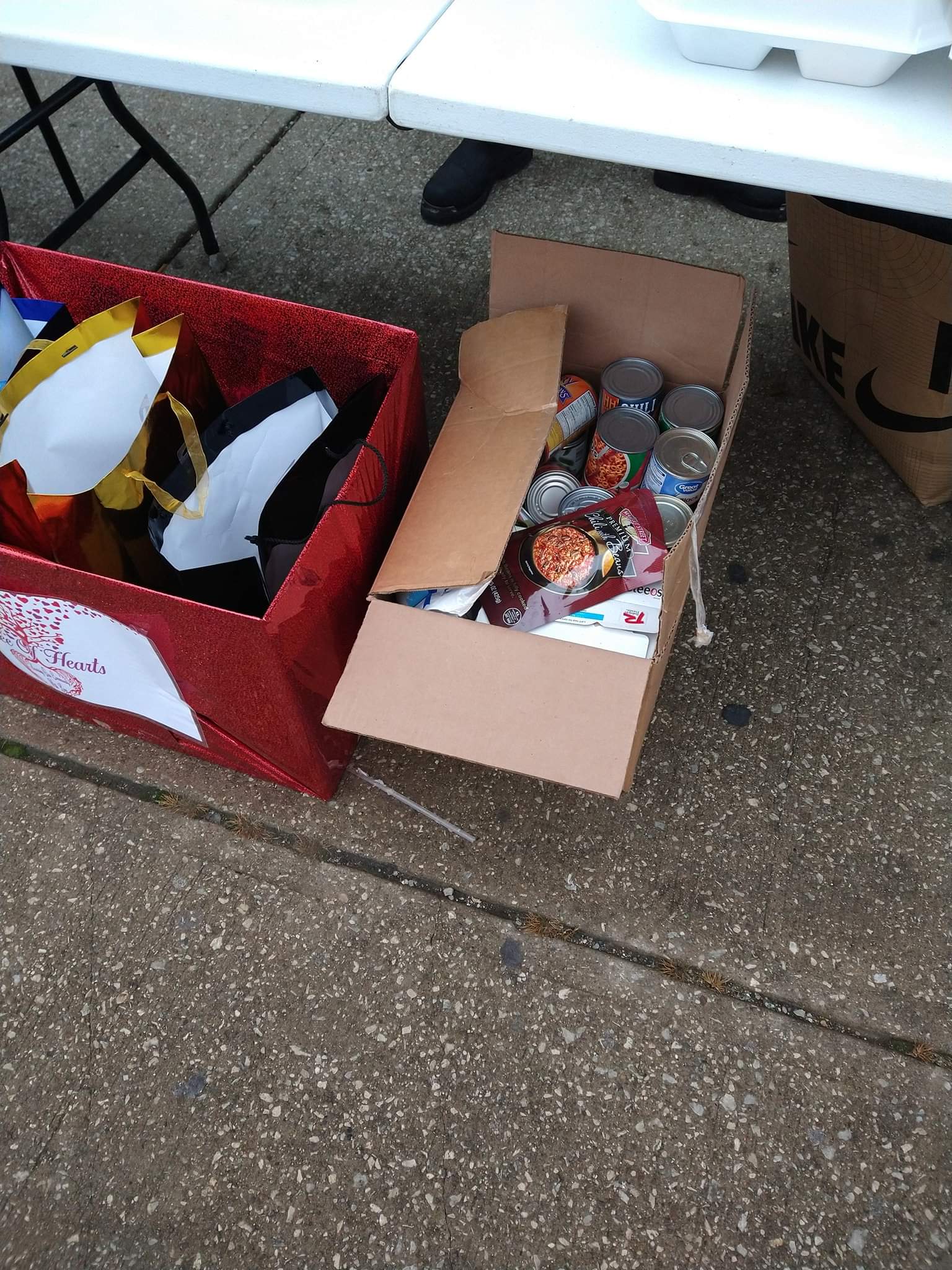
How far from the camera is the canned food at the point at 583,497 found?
1.49m

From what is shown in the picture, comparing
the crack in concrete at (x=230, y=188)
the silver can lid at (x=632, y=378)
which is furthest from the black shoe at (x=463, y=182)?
the silver can lid at (x=632, y=378)

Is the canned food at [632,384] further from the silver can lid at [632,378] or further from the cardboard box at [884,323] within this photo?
the cardboard box at [884,323]

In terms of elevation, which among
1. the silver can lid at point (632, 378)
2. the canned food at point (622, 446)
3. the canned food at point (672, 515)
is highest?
the silver can lid at point (632, 378)

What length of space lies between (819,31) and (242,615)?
0.95m

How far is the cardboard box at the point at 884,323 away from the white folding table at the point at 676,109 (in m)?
0.51

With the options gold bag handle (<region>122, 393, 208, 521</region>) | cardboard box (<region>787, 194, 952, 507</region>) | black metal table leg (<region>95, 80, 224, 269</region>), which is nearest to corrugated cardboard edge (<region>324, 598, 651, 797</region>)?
→ gold bag handle (<region>122, 393, 208, 521</region>)

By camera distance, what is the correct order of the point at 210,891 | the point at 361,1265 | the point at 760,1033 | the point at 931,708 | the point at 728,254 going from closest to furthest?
the point at 361,1265
the point at 760,1033
the point at 210,891
the point at 931,708
the point at 728,254

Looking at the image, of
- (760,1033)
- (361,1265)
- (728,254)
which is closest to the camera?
(361,1265)

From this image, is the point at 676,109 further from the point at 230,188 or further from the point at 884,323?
the point at 230,188

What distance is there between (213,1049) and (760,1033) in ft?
2.77

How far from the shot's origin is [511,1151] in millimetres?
1286

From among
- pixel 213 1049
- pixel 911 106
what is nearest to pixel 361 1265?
pixel 213 1049

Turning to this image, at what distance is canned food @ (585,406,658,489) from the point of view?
1555 millimetres

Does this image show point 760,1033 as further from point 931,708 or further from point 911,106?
point 911,106
